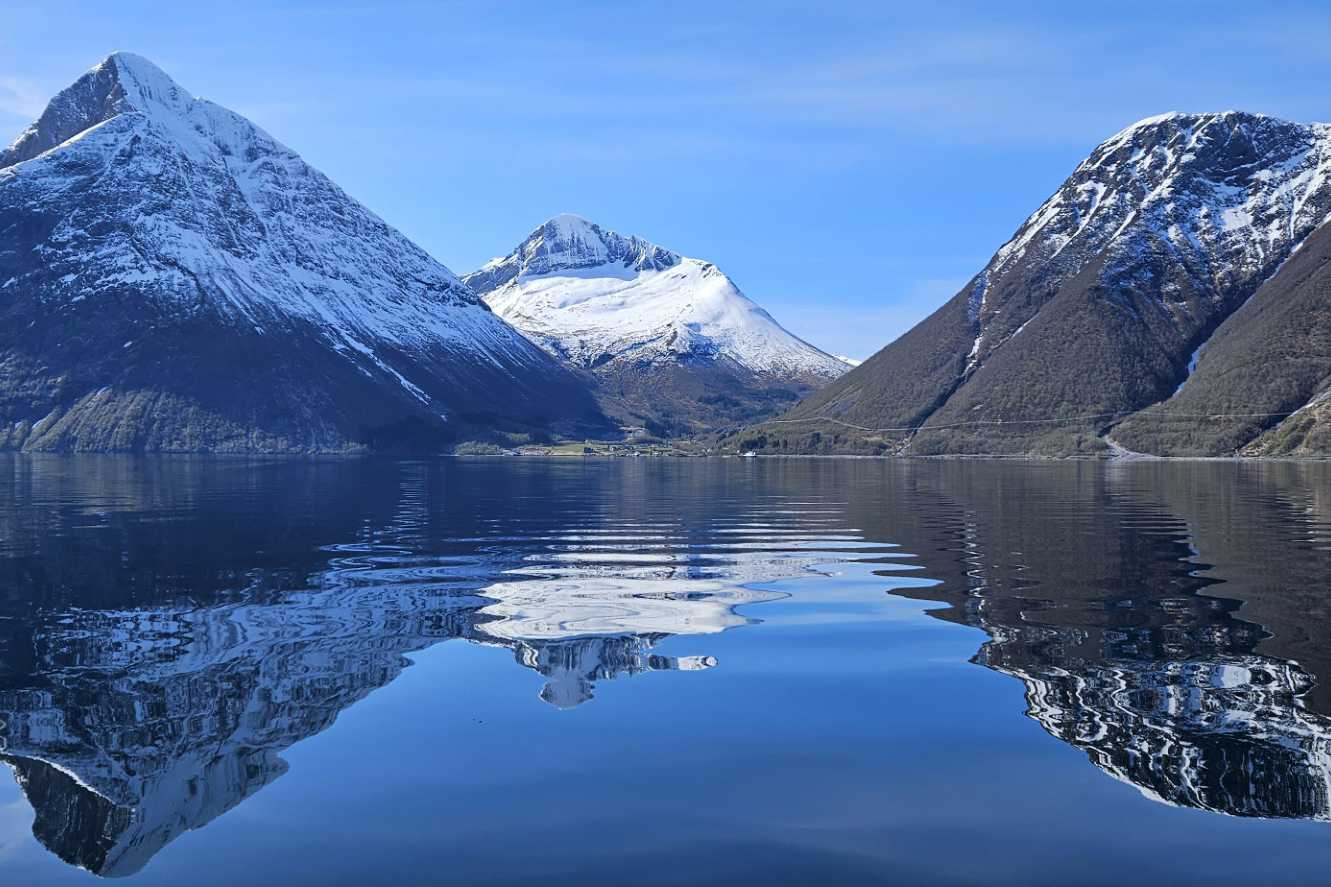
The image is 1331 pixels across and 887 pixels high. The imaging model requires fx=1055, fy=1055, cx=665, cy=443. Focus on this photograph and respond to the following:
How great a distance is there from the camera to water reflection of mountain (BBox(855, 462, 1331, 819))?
21422 millimetres

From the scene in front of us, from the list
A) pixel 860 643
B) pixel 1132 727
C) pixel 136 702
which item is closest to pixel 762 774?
pixel 1132 727

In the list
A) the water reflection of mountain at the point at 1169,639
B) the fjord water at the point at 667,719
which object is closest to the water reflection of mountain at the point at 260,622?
the fjord water at the point at 667,719

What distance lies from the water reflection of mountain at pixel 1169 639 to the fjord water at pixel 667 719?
16cm

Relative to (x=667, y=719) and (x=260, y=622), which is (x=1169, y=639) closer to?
(x=667, y=719)

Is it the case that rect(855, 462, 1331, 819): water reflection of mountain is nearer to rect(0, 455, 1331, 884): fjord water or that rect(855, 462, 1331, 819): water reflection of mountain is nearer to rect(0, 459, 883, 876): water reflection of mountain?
rect(0, 455, 1331, 884): fjord water

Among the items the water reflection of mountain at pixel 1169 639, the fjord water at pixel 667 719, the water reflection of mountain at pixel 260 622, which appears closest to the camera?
the fjord water at pixel 667 719

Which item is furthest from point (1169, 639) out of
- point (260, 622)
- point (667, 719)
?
point (260, 622)

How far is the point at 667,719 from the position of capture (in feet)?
82.9

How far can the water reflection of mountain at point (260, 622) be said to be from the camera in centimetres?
2169

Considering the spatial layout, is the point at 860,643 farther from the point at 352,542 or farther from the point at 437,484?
the point at 437,484

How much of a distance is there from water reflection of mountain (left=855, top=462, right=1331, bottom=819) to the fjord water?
6.3 inches

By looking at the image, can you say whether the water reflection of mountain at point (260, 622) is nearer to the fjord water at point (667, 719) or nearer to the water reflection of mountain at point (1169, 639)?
the fjord water at point (667, 719)

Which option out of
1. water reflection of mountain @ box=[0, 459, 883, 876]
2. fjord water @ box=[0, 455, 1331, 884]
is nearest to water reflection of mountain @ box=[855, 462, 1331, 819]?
fjord water @ box=[0, 455, 1331, 884]

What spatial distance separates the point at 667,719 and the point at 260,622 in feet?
61.4
